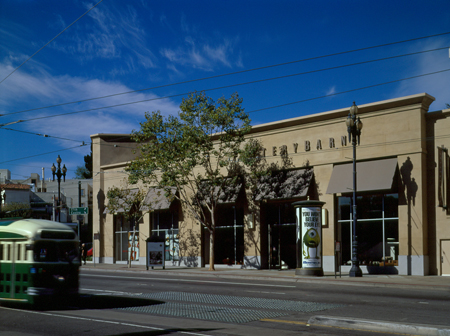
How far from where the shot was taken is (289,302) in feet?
47.8

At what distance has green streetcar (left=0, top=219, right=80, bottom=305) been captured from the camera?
1271 cm

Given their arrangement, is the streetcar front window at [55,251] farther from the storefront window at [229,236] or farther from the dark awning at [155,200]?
the dark awning at [155,200]

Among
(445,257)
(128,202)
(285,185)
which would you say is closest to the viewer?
(445,257)

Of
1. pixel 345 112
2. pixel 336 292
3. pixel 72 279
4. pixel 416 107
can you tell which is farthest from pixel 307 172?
pixel 72 279

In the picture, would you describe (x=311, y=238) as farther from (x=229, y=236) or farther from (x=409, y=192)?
(x=229, y=236)

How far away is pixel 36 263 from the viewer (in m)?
12.7

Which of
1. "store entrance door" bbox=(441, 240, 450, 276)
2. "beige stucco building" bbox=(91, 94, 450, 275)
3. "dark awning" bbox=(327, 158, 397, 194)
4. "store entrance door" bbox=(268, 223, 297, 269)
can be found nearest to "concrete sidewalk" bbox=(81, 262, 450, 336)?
"store entrance door" bbox=(441, 240, 450, 276)

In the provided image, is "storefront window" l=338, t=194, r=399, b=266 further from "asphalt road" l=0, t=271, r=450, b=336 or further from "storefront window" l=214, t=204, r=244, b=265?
"asphalt road" l=0, t=271, r=450, b=336

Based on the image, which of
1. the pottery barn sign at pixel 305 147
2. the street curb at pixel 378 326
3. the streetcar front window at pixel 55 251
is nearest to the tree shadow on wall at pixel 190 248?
the pottery barn sign at pixel 305 147

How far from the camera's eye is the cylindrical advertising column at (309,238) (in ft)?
82.7

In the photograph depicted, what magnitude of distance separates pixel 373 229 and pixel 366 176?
3.00 metres

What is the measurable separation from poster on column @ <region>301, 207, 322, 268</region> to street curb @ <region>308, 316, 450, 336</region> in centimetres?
1462

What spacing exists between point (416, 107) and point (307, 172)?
7340mm

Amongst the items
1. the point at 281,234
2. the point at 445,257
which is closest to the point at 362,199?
the point at 445,257
